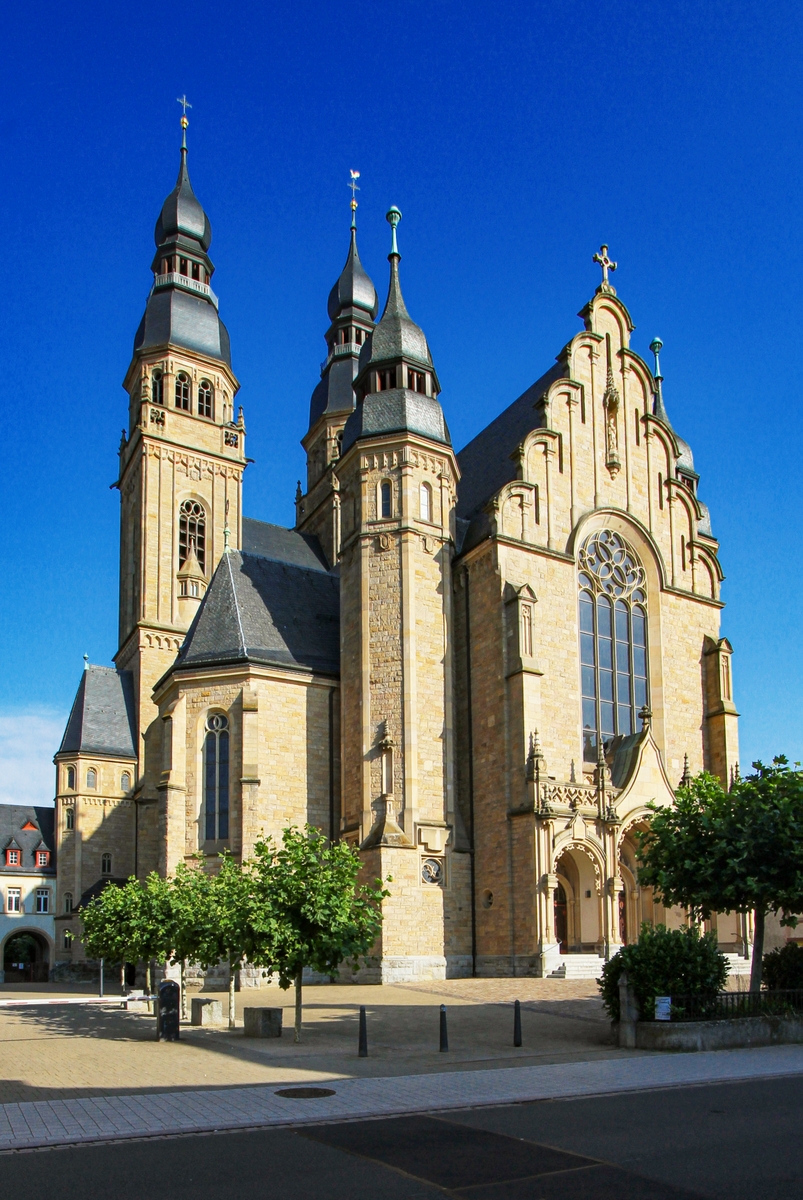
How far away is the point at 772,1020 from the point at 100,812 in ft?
132

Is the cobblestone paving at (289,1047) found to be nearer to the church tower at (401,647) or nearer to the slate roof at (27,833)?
the church tower at (401,647)

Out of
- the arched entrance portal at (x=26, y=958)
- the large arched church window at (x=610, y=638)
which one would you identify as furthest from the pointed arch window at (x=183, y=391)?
the arched entrance portal at (x=26, y=958)

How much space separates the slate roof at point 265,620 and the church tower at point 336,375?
19992 millimetres

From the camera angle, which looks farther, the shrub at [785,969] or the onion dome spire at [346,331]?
the onion dome spire at [346,331]

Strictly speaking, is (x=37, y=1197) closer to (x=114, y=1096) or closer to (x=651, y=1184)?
(x=651, y=1184)

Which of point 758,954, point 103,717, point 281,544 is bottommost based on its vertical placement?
point 758,954

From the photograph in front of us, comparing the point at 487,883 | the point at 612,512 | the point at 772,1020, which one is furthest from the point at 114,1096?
the point at 612,512

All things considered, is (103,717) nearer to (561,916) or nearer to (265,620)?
(265,620)

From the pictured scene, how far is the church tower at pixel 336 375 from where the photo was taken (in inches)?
2552

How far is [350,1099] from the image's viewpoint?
41.0ft

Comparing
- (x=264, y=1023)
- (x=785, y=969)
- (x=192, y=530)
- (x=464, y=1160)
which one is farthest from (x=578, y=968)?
(x=192, y=530)

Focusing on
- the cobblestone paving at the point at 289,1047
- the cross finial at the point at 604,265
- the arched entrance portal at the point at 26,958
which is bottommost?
the arched entrance portal at the point at 26,958

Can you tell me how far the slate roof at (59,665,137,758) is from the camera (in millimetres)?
52406

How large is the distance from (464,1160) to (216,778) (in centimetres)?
2689
